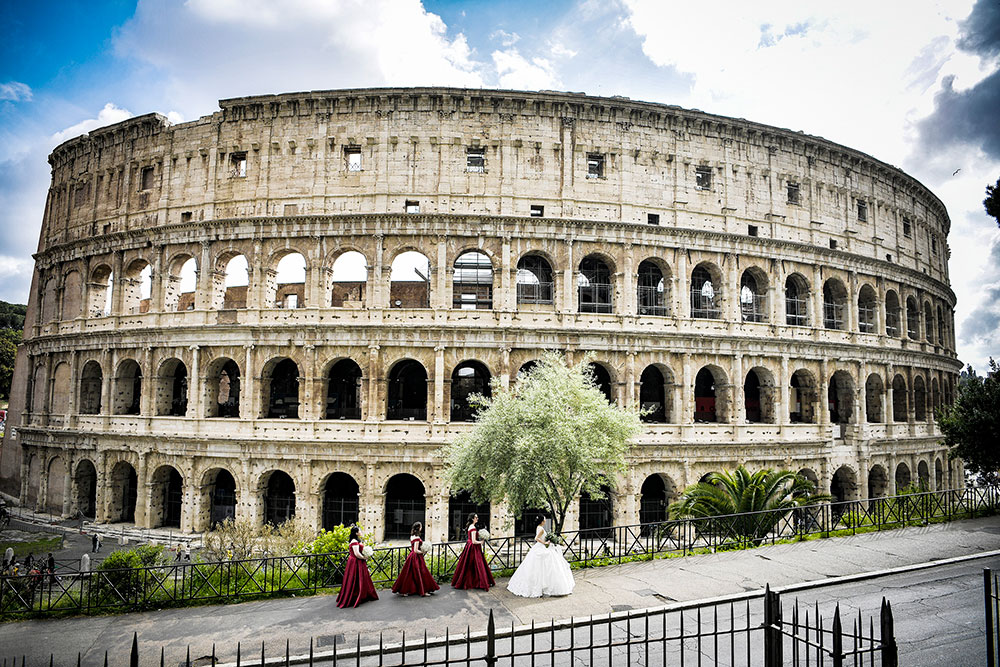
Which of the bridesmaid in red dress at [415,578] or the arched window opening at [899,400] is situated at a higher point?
the arched window opening at [899,400]

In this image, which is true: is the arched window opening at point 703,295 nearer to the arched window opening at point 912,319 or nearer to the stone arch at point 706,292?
the stone arch at point 706,292

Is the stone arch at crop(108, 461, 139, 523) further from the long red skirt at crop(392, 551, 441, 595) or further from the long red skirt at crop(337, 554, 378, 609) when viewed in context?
the long red skirt at crop(392, 551, 441, 595)

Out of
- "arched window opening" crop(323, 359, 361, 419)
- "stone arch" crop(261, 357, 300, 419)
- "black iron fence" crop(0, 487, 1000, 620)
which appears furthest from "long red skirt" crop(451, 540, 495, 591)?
"stone arch" crop(261, 357, 300, 419)

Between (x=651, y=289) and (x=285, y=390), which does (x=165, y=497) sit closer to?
(x=285, y=390)

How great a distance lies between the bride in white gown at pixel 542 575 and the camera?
454 inches

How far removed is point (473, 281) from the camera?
2614cm

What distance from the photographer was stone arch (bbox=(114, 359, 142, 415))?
1024 inches

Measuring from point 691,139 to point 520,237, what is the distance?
9.18 m

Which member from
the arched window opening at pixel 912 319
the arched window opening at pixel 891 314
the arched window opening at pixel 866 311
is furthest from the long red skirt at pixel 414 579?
the arched window opening at pixel 912 319

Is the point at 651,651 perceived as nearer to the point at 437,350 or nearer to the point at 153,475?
the point at 437,350

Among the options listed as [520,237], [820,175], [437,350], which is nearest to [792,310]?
[820,175]

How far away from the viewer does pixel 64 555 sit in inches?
823

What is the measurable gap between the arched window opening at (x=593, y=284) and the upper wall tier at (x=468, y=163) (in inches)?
86.9

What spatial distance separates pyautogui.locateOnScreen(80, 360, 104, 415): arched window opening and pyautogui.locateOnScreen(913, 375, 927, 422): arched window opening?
41206mm
